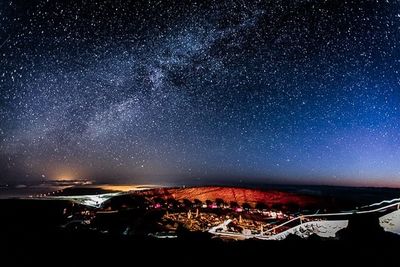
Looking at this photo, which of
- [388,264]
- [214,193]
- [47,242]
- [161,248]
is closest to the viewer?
[388,264]

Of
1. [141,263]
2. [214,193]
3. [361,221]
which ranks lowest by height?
[214,193]

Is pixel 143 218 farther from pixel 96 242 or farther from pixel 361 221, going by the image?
pixel 361 221

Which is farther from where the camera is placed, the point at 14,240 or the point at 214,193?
the point at 214,193

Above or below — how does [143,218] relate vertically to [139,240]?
below

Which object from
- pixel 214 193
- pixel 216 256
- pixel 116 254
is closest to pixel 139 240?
pixel 116 254

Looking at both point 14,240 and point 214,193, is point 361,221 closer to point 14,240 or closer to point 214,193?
point 14,240

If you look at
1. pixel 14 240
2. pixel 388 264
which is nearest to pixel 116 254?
pixel 14 240

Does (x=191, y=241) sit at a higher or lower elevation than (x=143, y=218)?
higher

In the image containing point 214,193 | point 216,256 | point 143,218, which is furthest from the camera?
point 214,193

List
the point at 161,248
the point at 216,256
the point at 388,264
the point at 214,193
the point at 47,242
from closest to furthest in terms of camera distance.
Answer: the point at 388,264 → the point at 216,256 → the point at 161,248 → the point at 47,242 → the point at 214,193
